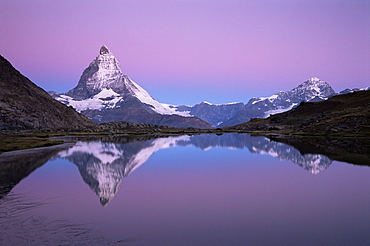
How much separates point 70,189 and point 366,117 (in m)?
167

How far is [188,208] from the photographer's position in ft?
90.5

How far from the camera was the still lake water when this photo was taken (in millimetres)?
20578

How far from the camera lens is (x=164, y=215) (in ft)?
A: 83.7

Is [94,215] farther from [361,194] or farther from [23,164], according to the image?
[23,164]

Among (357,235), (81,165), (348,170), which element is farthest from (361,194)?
(81,165)

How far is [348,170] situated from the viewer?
48.9 metres

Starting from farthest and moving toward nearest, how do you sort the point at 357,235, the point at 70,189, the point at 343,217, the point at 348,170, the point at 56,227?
the point at 348,170
the point at 70,189
the point at 343,217
the point at 56,227
the point at 357,235

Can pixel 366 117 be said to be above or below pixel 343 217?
above

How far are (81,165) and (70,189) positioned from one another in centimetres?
2182

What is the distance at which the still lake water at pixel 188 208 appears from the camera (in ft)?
67.5

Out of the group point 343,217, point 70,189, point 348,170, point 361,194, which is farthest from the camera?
point 348,170

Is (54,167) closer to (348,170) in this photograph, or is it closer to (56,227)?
(56,227)

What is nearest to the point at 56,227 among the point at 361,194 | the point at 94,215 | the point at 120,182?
the point at 94,215

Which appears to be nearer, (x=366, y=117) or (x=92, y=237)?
(x=92, y=237)
